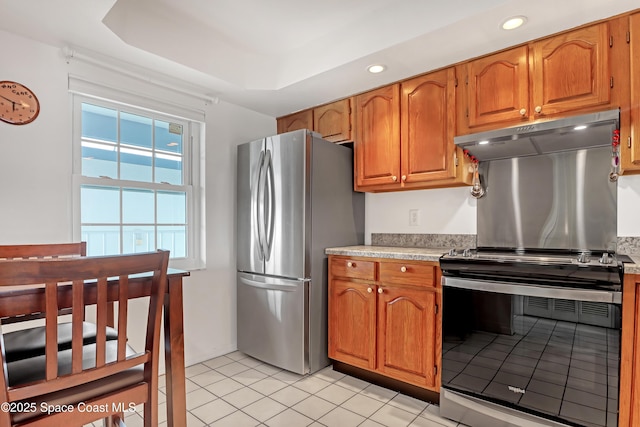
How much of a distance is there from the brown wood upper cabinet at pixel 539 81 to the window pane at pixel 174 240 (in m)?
2.25

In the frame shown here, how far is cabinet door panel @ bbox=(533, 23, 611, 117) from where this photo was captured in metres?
1.81

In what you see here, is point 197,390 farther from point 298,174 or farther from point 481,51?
point 481,51

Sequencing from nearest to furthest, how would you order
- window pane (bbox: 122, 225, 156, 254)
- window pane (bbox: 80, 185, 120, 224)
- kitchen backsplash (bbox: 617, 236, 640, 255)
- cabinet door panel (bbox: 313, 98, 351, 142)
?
kitchen backsplash (bbox: 617, 236, 640, 255) < window pane (bbox: 80, 185, 120, 224) < window pane (bbox: 122, 225, 156, 254) < cabinet door panel (bbox: 313, 98, 351, 142)

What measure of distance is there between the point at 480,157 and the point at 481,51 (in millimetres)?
668

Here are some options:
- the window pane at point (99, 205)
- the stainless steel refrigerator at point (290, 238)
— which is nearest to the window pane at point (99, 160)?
the window pane at point (99, 205)

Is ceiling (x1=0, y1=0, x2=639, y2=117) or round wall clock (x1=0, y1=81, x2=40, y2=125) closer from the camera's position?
ceiling (x1=0, y1=0, x2=639, y2=117)

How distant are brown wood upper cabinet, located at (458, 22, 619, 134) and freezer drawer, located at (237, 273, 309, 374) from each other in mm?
1656

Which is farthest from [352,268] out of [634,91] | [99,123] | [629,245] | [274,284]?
[99,123]

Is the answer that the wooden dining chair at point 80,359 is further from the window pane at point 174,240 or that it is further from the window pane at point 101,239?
the window pane at point 174,240

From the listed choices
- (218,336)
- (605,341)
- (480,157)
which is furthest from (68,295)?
(480,157)

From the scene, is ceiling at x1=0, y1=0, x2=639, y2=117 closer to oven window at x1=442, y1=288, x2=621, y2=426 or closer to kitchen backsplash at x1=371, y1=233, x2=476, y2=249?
kitchen backsplash at x1=371, y1=233, x2=476, y2=249

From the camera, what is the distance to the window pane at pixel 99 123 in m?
2.33

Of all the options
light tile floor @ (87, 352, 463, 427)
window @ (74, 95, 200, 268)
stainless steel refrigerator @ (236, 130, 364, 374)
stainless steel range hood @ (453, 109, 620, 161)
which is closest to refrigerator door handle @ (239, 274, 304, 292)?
stainless steel refrigerator @ (236, 130, 364, 374)

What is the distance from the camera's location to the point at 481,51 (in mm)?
2119
